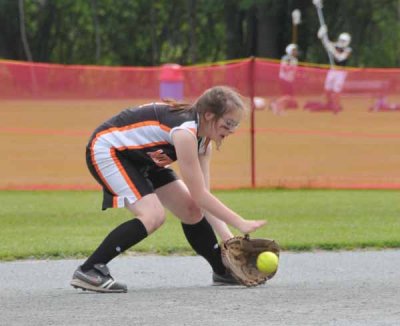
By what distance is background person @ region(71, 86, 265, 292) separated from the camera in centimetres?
662

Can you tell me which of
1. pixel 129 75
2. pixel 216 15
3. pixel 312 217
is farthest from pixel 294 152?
pixel 216 15

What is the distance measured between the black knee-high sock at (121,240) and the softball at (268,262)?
74 cm

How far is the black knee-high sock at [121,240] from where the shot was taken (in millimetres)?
6828

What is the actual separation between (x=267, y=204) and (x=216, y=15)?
32.8 meters

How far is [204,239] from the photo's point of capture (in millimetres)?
7188

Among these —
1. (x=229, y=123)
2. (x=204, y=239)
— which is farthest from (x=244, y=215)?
(x=229, y=123)

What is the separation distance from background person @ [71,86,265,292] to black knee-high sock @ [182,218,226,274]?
0.15 meters

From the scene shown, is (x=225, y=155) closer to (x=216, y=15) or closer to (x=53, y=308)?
(x=53, y=308)

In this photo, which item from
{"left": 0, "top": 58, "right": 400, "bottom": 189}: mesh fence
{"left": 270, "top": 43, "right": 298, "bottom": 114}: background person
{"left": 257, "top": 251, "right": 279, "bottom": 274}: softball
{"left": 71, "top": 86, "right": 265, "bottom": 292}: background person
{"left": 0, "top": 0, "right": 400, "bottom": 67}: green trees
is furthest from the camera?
{"left": 0, "top": 0, "right": 400, "bottom": 67}: green trees

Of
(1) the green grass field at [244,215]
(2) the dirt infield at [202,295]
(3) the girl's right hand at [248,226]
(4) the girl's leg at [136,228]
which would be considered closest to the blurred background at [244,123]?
(1) the green grass field at [244,215]

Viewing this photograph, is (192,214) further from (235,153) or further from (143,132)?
(235,153)

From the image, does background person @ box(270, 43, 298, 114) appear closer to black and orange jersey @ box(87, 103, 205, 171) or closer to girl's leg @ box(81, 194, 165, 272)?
black and orange jersey @ box(87, 103, 205, 171)

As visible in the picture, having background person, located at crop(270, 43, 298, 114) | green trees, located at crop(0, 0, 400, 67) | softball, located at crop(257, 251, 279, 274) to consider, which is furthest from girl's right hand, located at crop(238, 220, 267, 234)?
green trees, located at crop(0, 0, 400, 67)

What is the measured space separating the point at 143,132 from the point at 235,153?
27.8 feet
